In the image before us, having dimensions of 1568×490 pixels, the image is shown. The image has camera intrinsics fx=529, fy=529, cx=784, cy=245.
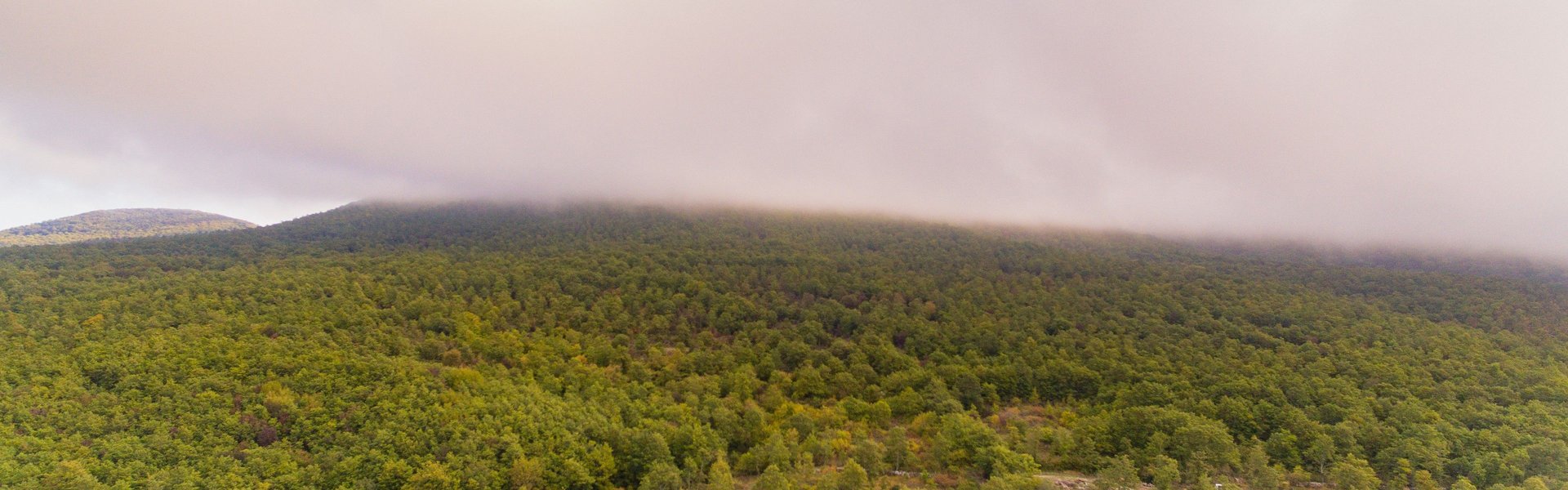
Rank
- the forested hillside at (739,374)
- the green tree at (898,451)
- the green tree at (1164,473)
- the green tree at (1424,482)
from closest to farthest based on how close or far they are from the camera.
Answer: the green tree at (1424,482), the forested hillside at (739,374), the green tree at (1164,473), the green tree at (898,451)

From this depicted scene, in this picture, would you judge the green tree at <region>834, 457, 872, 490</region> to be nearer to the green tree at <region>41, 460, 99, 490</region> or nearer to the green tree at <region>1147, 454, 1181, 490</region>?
the green tree at <region>1147, 454, 1181, 490</region>

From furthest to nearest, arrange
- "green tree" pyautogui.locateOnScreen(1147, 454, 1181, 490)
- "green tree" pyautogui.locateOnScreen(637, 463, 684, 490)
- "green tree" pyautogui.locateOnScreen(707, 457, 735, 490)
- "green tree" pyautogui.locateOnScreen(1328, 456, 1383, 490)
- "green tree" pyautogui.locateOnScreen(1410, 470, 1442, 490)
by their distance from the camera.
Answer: "green tree" pyautogui.locateOnScreen(637, 463, 684, 490) → "green tree" pyautogui.locateOnScreen(1147, 454, 1181, 490) → "green tree" pyautogui.locateOnScreen(707, 457, 735, 490) → "green tree" pyautogui.locateOnScreen(1328, 456, 1383, 490) → "green tree" pyautogui.locateOnScreen(1410, 470, 1442, 490)

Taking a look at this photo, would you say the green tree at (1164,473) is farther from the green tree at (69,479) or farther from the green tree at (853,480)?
the green tree at (69,479)

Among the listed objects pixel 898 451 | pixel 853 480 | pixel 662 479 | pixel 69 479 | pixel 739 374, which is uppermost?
pixel 69 479

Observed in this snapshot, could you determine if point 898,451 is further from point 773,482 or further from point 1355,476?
point 1355,476

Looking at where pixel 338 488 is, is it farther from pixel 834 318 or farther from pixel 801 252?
pixel 801 252

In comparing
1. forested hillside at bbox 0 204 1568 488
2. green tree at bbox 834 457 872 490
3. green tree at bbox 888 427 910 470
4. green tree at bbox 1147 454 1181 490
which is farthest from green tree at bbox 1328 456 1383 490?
green tree at bbox 834 457 872 490

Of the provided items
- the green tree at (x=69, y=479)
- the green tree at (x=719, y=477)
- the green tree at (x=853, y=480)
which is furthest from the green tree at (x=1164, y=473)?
the green tree at (x=69, y=479)

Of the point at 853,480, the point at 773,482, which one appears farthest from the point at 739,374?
the point at 853,480

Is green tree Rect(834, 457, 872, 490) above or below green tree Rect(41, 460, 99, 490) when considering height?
below
